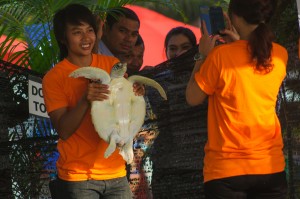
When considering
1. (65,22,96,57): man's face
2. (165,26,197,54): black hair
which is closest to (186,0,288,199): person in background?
(65,22,96,57): man's face

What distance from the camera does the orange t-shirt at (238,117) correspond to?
9.66 ft

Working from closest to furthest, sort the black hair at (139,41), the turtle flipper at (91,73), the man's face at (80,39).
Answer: the turtle flipper at (91,73) → the man's face at (80,39) → the black hair at (139,41)

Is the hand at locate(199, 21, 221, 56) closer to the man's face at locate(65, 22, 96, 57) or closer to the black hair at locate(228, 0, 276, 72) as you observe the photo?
the black hair at locate(228, 0, 276, 72)

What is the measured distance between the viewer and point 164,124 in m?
4.10

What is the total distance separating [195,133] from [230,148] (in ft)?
3.55

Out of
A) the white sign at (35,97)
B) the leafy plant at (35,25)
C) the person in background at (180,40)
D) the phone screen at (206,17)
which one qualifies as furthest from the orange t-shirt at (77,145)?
the person in background at (180,40)

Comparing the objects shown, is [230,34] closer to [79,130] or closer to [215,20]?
[215,20]

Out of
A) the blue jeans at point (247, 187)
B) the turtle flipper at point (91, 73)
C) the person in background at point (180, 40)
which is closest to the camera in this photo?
the blue jeans at point (247, 187)

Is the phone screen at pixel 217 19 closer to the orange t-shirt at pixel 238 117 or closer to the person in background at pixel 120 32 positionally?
the orange t-shirt at pixel 238 117

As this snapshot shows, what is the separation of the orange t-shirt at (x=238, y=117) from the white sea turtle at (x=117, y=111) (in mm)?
343

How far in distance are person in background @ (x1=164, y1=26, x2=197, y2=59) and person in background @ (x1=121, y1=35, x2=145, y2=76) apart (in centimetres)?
24

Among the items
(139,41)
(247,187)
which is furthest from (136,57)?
(247,187)

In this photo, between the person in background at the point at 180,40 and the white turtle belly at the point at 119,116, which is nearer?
the white turtle belly at the point at 119,116

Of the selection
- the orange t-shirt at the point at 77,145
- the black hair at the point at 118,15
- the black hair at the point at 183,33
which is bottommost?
the orange t-shirt at the point at 77,145
